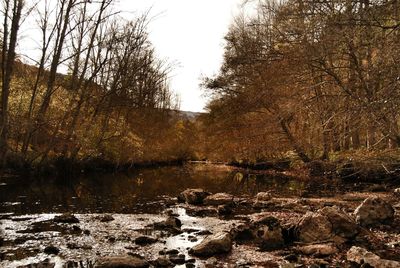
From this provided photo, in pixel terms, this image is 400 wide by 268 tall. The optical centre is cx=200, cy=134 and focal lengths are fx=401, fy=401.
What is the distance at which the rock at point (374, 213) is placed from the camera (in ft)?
30.6

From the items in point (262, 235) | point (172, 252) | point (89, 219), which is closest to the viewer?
point (172, 252)

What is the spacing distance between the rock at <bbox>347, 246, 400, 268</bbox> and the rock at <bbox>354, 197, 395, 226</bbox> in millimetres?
2740

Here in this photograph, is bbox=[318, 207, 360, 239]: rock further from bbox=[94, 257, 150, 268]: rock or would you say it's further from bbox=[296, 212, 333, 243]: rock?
bbox=[94, 257, 150, 268]: rock

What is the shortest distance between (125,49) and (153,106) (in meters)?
8.36

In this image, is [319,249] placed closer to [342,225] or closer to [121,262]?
[342,225]

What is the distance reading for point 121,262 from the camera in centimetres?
625

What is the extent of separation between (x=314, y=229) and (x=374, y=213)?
7.34 ft

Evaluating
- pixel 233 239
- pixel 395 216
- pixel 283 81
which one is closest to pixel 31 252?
pixel 233 239

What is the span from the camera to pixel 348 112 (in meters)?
7.72

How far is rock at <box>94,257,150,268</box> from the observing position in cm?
620

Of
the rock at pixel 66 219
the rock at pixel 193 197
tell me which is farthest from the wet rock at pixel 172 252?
the rock at pixel 193 197

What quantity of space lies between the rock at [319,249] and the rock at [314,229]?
0.49 meters

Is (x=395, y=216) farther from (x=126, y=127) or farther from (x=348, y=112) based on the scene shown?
(x=126, y=127)

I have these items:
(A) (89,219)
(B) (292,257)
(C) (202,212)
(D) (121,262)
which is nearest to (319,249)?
(B) (292,257)
